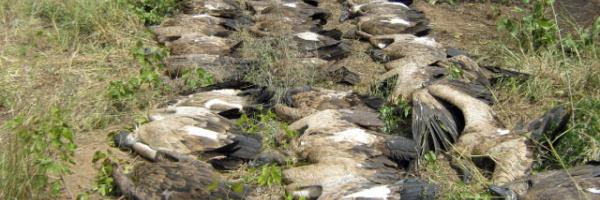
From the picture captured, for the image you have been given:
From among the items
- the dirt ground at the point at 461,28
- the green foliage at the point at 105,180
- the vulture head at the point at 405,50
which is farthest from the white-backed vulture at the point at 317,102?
the green foliage at the point at 105,180

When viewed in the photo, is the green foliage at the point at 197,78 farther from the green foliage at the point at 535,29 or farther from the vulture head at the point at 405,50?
the green foliage at the point at 535,29

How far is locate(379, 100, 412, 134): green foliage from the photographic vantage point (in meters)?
4.77

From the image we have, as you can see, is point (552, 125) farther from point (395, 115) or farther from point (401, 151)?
point (395, 115)

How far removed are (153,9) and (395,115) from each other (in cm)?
303

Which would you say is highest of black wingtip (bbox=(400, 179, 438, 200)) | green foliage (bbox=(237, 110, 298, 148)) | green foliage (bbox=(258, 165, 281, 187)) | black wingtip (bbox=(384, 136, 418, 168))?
black wingtip (bbox=(400, 179, 438, 200))

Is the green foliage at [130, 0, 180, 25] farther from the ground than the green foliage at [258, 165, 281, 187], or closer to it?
closer to it

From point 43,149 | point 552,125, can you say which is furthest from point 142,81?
point 552,125

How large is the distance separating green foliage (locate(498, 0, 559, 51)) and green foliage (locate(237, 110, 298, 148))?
2238 mm

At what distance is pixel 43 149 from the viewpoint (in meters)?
3.62

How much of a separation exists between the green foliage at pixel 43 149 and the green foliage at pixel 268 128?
1.14 meters

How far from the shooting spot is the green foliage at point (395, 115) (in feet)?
15.6

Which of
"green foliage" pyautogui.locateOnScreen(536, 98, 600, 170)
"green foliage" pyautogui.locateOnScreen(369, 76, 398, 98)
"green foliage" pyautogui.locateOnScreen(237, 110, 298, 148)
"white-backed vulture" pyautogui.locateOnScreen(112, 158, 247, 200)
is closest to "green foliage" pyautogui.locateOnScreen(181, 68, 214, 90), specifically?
"green foliage" pyautogui.locateOnScreen(237, 110, 298, 148)

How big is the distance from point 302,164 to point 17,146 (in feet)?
4.94

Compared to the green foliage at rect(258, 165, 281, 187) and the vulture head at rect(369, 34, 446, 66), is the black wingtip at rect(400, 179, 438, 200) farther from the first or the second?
the vulture head at rect(369, 34, 446, 66)
